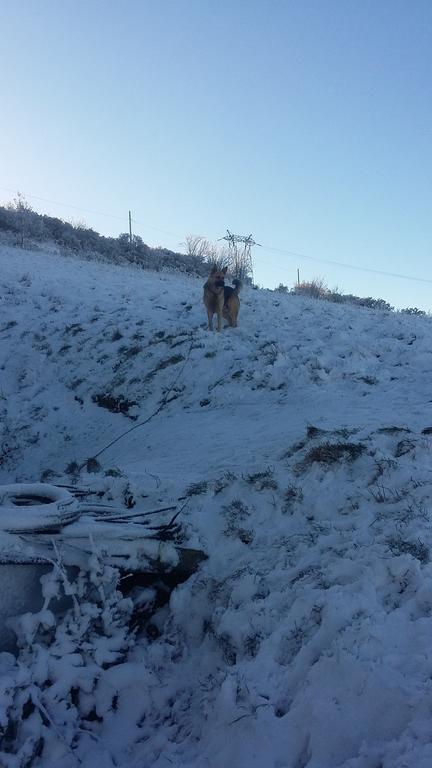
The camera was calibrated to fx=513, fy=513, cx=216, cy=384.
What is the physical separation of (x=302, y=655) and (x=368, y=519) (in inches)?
54.7

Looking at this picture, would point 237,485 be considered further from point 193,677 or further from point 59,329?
point 59,329

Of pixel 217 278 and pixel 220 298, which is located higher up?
pixel 217 278

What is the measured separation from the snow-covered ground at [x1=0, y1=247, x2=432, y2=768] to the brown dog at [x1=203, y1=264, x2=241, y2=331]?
590 mm

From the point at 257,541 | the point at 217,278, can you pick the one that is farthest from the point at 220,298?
the point at 257,541

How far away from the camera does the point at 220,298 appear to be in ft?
32.9

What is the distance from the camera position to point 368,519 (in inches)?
150

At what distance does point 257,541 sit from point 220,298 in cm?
662

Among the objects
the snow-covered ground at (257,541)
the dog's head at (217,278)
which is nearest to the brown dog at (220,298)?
the dog's head at (217,278)

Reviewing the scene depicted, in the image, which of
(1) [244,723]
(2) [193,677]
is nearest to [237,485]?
(2) [193,677]

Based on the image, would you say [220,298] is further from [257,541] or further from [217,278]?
[257,541]

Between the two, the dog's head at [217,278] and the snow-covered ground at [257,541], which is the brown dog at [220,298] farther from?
the snow-covered ground at [257,541]

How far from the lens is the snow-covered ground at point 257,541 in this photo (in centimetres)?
236

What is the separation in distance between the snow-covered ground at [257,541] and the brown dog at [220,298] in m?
0.59

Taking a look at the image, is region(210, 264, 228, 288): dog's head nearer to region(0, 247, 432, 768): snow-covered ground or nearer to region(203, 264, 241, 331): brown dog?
region(203, 264, 241, 331): brown dog
